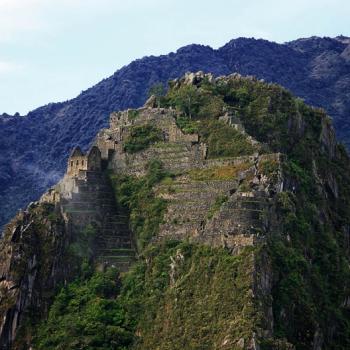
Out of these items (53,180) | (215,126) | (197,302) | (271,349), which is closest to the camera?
(271,349)

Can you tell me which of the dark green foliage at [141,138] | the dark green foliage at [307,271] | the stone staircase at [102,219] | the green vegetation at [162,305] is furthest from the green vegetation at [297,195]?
the stone staircase at [102,219]

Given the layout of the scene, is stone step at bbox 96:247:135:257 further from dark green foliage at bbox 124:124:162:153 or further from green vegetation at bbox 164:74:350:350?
dark green foliage at bbox 124:124:162:153

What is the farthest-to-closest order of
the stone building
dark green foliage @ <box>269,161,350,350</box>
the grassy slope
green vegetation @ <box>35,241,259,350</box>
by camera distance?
1. the stone building
2. dark green foliage @ <box>269,161,350,350</box>
3. the grassy slope
4. green vegetation @ <box>35,241,259,350</box>

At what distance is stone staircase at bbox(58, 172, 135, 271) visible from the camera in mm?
118250

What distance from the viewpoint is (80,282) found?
11700 centimetres

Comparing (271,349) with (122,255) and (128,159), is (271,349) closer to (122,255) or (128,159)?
(122,255)

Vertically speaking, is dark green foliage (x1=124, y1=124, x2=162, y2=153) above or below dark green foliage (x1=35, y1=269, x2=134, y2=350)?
above

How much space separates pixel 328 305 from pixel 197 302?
38.6ft

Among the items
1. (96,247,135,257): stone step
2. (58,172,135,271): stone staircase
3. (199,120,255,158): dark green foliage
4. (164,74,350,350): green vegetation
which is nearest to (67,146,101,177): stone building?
(58,172,135,271): stone staircase

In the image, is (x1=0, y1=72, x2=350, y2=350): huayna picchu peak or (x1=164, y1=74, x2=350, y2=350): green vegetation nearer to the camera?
(x1=0, y1=72, x2=350, y2=350): huayna picchu peak

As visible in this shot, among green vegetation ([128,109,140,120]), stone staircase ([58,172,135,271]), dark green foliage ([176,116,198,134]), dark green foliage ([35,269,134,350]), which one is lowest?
dark green foliage ([35,269,134,350])

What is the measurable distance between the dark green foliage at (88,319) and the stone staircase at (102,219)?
6.45ft

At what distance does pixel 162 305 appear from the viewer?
363 ft

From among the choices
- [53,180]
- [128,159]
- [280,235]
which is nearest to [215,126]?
[128,159]
